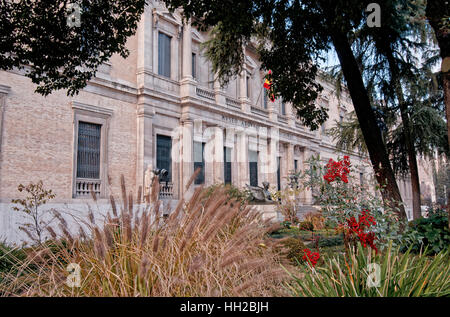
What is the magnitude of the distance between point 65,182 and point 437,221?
46.7 feet

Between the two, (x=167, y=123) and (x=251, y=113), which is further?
(x=251, y=113)

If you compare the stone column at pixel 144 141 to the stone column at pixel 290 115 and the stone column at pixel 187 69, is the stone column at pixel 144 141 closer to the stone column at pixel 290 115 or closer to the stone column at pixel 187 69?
the stone column at pixel 187 69

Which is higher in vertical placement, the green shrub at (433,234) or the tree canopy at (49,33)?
the tree canopy at (49,33)

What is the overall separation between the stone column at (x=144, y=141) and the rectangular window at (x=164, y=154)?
1015 mm

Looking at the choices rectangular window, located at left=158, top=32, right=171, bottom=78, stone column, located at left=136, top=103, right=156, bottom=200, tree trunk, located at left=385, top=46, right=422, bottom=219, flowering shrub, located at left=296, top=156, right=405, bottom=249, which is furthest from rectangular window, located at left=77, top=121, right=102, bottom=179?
tree trunk, located at left=385, top=46, right=422, bottom=219

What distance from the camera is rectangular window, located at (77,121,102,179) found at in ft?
55.2

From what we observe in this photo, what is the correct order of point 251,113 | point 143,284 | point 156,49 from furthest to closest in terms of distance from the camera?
1. point 251,113
2. point 156,49
3. point 143,284

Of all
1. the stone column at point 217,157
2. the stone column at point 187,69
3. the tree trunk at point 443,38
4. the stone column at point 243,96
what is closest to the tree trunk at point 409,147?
the tree trunk at point 443,38

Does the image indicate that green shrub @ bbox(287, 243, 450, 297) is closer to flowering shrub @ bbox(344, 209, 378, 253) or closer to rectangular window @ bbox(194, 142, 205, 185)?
flowering shrub @ bbox(344, 209, 378, 253)

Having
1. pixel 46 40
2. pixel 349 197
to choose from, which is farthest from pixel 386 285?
pixel 46 40

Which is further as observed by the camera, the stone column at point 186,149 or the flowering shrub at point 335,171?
the stone column at point 186,149

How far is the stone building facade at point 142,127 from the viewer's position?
14.6 meters

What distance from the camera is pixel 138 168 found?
18.7 metres

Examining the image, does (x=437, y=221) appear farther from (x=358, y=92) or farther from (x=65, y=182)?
(x=65, y=182)
